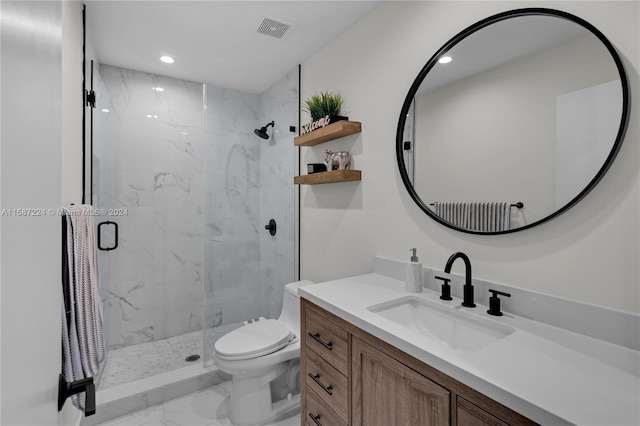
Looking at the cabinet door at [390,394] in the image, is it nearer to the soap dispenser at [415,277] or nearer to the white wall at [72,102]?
the soap dispenser at [415,277]

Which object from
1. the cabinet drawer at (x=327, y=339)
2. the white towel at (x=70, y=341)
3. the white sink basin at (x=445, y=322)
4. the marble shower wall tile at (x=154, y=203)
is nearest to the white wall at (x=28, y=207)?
the white towel at (x=70, y=341)

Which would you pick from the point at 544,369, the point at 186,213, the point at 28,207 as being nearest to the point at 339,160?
the point at 544,369

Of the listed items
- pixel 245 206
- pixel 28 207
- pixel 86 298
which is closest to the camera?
pixel 28 207

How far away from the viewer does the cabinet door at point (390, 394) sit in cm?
89

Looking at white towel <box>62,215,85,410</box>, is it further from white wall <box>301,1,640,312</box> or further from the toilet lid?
white wall <box>301,1,640,312</box>

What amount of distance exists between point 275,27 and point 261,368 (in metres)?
2.12

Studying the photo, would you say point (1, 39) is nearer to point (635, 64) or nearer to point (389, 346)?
point (389, 346)

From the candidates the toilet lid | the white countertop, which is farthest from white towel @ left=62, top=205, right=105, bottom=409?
the white countertop

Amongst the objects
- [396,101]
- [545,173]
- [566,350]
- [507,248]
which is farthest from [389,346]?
[396,101]

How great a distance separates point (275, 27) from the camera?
6.70ft

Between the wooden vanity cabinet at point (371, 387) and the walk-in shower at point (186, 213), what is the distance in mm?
1167

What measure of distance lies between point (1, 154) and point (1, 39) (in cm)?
12

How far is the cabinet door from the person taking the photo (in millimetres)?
886

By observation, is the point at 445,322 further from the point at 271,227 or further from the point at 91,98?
the point at 91,98
